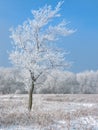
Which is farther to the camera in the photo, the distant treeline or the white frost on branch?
the distant treeline

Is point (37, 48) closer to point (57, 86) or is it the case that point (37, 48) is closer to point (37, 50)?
point (37, 50)

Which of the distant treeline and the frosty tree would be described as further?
the distant treeline

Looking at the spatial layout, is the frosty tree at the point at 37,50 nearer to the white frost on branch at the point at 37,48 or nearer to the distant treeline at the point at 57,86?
the white frost on branch at the point at 37,48

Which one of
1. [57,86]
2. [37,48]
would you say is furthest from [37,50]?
[57,86]

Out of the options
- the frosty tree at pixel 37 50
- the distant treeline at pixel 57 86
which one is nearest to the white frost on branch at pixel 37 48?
the frosty tree at pixel 37 50

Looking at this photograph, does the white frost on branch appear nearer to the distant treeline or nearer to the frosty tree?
the frosty tree

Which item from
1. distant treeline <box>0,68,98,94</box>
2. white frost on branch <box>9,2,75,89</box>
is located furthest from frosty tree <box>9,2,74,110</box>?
distant treeline <box>0,68,98,94</box>

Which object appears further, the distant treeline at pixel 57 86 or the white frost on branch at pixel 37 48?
the distant treeline at pixel 57 86

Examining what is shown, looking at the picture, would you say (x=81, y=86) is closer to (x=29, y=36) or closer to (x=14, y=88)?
(x=14, y=88)

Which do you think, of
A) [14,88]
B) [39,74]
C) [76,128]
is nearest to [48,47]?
[39,74]

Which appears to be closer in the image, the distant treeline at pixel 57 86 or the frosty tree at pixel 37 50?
the frosty tree at pixel 37 50

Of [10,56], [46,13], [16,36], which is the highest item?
[46,13]

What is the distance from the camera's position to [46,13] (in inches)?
870

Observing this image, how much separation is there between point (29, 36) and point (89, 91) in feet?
289
